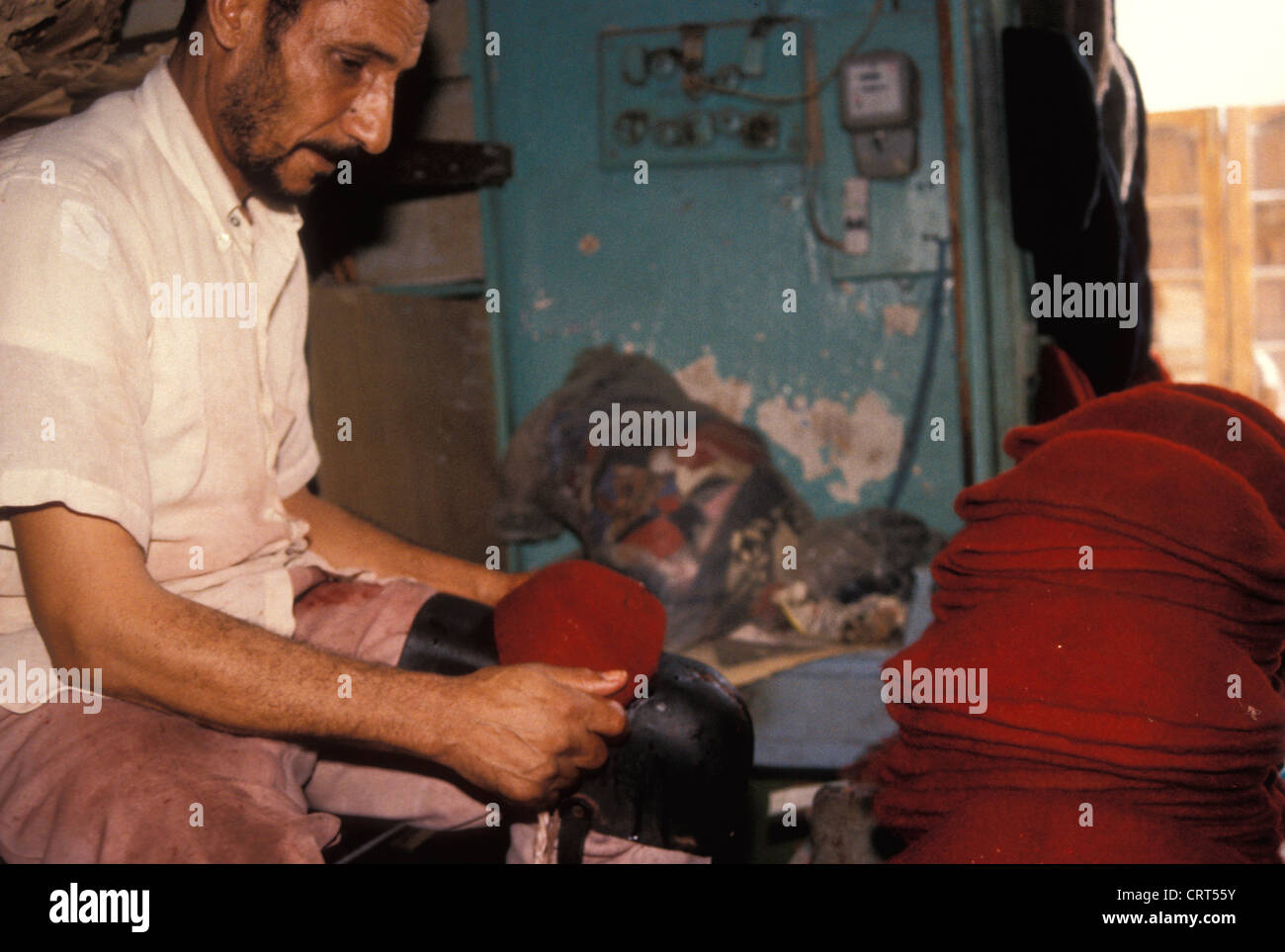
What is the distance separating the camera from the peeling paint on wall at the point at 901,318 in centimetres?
307

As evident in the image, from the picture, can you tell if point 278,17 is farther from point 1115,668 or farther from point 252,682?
point 1115,668

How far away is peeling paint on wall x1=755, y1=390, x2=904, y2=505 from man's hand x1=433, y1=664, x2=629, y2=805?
86.0 inches

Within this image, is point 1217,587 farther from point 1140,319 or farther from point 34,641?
point 1140,319

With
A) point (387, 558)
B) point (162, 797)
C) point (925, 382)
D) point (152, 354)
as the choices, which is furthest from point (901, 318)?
point (162, 797)

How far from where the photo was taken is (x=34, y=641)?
3.53 ft

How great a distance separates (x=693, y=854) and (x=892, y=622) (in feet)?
5.24

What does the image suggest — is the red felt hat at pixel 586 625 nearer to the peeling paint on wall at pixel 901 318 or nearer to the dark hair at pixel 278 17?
the dark hair at pixel 278 17

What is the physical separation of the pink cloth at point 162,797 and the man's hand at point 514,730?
0.15 metres

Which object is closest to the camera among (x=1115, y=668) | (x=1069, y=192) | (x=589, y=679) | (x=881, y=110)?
(x=1115, y=668)

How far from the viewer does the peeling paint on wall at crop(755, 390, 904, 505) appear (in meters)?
3.12

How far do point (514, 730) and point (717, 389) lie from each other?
7.34 ft

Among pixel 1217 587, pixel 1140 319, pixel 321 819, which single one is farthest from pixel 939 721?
pixel 1140 319

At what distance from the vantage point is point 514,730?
40.5 inches

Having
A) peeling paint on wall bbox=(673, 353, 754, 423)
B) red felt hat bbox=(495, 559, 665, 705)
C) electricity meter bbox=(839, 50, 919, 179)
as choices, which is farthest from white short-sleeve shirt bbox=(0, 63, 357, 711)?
electricity meter bbox=(839, 50, 919, 179)
